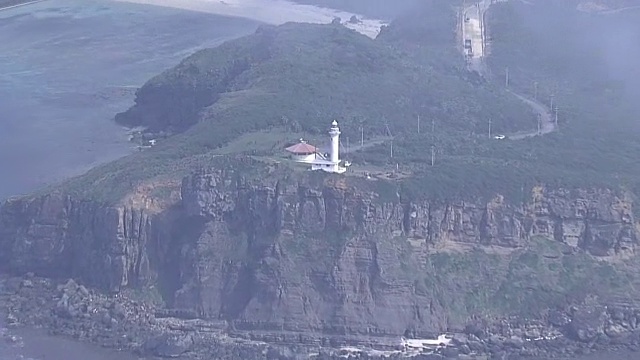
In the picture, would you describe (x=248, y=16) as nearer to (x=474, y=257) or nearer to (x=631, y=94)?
(x=631, y=94)

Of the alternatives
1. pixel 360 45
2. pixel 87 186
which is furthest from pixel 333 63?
pixel 87 186

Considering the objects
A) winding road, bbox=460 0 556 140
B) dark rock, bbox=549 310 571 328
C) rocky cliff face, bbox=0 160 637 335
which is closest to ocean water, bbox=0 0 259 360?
rocky cliff face, bbox=0 160 637 335

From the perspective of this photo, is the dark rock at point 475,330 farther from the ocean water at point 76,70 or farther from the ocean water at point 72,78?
the ocean water at point 76,70

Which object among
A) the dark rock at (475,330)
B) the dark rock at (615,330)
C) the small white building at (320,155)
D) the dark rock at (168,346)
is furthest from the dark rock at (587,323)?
the dark rock at (168,346)

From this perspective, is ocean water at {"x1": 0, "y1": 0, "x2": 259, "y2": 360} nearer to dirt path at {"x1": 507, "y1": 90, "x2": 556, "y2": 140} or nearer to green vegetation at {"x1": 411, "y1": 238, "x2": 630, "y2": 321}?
green vegetation at {"x1": 411, "y1": 238, "x2": 630, "y2": 321}

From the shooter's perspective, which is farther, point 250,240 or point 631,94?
point 631,94

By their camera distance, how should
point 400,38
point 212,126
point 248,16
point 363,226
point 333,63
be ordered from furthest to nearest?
point 248,16 < point 400,38 < point 333,63 < point 212,126 < point 363,226

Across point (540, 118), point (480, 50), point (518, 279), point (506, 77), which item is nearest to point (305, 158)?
point (518, 279)
